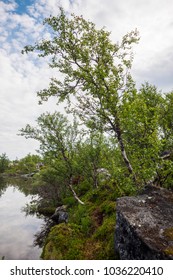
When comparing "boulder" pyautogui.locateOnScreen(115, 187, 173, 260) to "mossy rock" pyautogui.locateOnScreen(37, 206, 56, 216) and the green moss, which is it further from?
"mossy rock" pyautogui.locateOnScreen(37, 206, 56, 216)

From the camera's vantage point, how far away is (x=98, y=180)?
A: 30625mm

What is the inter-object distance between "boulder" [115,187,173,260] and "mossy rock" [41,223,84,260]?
3.46 metres

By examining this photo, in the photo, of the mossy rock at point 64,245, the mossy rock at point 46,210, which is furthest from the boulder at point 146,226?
the mossy rock at point 46,210

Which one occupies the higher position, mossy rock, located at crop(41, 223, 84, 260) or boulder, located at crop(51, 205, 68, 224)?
boulder, located at crop(51, 205, 68, 224)

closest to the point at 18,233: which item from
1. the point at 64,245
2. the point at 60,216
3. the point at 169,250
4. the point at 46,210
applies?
the point at 60,216

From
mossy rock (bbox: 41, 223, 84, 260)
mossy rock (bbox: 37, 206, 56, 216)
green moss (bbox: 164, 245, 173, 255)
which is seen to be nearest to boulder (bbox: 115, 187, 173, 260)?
green moss (bbox: 164, 245, 173, 255)

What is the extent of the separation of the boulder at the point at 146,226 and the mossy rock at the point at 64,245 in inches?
136

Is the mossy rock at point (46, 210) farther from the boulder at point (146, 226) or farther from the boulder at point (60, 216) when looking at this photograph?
the boulder at point (146, 226)

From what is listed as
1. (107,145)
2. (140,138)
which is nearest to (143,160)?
(140,138)

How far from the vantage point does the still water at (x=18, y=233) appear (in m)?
19.1

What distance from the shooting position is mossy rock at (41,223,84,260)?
13320 mm
